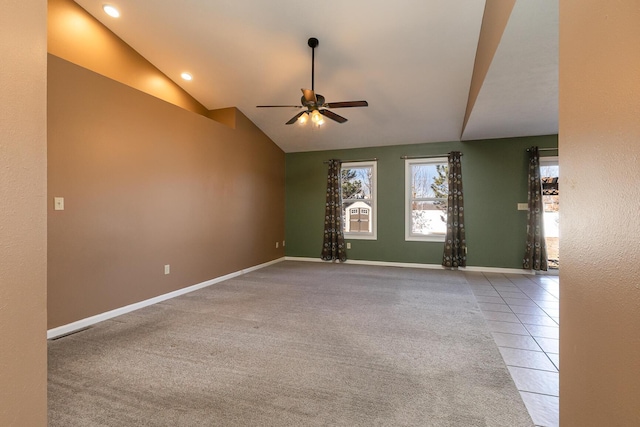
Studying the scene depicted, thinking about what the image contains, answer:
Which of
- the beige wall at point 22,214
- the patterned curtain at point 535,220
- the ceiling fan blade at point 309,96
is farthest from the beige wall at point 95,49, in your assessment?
the patterned curtain at point 535,220

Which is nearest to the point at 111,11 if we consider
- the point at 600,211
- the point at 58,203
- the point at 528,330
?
the point at 58,203

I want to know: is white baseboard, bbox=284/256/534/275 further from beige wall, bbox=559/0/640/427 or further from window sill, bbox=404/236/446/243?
beige wall, bbox=559/0/640/427

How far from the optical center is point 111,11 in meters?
3.17

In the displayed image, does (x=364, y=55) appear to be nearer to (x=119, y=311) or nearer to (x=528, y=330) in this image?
(x=528, y=330)

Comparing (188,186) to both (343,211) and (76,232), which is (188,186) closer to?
(76,232)

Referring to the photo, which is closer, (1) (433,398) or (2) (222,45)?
(1) (433,398)

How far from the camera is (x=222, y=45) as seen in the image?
3559 millimetres

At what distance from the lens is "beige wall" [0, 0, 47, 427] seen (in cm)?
71

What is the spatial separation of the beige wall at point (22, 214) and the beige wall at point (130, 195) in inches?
91.3

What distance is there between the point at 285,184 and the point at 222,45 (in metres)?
3.41

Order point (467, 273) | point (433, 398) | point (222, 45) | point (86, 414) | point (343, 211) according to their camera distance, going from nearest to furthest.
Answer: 1. point (86, 414)
2. point (433, 398)
3. point (222, 45)
4. point (467, 273)
5. point (343, 211)

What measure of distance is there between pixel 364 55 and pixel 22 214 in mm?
3631

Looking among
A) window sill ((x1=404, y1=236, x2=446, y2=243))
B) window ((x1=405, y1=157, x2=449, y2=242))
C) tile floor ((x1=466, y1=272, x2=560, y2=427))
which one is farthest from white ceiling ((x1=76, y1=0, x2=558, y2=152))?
tile floor ((x1=466, y1=272, x2=560, y2=427))

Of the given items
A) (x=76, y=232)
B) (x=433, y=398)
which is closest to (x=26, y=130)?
(x=433, y=398)
